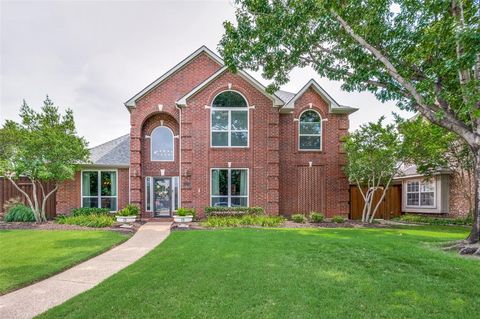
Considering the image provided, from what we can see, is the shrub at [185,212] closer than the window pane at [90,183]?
Yes

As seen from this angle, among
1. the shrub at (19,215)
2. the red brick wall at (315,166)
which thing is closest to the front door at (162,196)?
the shrub at (19,215)

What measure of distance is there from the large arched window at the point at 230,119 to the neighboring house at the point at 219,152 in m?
0.05

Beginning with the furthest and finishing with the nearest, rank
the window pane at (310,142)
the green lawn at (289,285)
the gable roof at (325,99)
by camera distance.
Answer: the window pane at (310,142) < the gable roof at (325,99) < the green lawn at (289,285)

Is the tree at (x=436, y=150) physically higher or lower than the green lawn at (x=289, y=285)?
higher

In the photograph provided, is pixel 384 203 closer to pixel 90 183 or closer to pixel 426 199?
pixel 426 199

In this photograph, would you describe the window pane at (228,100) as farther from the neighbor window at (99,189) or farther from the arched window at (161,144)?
the neighbor window at (99,189)

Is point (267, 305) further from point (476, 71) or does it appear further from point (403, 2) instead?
point (403, 2)

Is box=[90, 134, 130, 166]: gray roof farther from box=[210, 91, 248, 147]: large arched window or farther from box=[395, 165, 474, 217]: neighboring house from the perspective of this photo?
box=[395, 165, 474, 217]: neighboring house

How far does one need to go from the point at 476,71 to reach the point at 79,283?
10702 millimetres

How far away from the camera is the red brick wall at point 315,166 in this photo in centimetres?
1598

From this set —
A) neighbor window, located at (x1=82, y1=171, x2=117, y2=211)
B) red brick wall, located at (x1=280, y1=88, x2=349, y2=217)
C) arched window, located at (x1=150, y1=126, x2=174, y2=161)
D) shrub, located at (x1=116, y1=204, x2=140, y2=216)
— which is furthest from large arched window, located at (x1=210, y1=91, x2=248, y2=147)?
neighbor window, located at (x1=82, y1=171, x2=117, y2=211)

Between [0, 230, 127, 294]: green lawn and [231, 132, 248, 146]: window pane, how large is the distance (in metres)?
7.33

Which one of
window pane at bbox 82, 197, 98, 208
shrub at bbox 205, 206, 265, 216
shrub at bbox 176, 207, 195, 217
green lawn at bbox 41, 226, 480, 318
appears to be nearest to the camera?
green lawn at bbox 41, 226, 480, 318

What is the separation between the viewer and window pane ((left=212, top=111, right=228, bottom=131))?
15.2m
